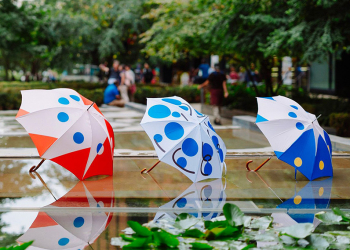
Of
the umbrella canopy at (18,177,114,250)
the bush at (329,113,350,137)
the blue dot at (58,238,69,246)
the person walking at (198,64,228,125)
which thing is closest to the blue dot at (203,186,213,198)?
the umbrella canopy at (18,177,114,250)

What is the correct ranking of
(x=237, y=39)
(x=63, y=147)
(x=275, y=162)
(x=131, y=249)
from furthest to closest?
(x=237, y=39)
(x=275, y=162)
(x=63, y=147)
(x=131, y=249)

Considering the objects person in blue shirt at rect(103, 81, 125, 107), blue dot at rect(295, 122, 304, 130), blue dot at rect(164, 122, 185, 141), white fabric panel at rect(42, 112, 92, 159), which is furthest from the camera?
person in blue shirt at rect(103, 81, 125, 107)

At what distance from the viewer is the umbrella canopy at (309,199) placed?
216 inches

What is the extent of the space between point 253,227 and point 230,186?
6.47 ft

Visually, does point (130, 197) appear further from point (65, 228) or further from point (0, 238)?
point (0, 238)

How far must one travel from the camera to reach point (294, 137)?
23.0 ft

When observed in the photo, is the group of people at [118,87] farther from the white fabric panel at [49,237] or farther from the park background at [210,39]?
the white fabric panel at [49,237]

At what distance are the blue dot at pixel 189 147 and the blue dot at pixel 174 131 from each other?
0.41 ft

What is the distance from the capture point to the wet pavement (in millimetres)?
5074

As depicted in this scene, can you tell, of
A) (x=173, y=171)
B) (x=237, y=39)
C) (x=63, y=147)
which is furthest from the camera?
(x=237, y=39)

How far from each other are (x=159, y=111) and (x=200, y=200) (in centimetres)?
152

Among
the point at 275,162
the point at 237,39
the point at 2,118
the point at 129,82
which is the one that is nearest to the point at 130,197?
the point at 275,162

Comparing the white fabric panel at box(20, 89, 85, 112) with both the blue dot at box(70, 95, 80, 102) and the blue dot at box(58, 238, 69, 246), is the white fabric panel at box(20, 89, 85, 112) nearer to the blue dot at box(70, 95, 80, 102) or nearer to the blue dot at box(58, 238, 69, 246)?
the blue dot at box(70, 95, 80, 102)

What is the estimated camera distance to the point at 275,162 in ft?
29.1
